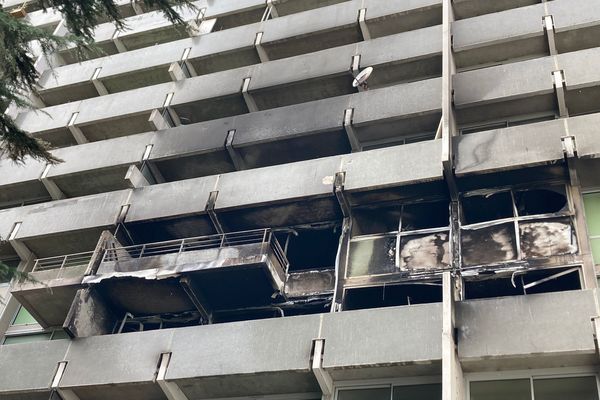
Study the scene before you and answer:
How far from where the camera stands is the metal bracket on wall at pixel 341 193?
16.3 metres

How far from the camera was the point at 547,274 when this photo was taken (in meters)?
14.1

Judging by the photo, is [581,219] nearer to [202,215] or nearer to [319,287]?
[319,287]

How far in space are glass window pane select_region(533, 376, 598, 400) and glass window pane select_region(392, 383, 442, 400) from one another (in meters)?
1.70

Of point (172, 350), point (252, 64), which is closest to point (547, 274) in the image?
point (172, 350)

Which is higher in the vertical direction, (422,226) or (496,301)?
(422,226)

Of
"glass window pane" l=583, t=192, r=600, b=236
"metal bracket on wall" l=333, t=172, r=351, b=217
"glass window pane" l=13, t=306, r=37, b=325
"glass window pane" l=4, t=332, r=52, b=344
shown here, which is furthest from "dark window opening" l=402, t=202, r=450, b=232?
"glass window pane" l=13, t=306, r=37, b=325

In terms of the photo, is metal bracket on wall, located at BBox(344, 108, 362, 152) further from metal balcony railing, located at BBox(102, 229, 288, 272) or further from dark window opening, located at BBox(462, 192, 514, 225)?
dark window opening, located at BBox(462, 192, 514, 225)

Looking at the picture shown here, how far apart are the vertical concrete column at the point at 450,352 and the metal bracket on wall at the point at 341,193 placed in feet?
11.7

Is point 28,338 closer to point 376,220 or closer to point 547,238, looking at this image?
point 376,220

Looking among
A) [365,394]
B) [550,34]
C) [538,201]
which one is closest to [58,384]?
[365,394]

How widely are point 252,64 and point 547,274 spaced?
1345 cm

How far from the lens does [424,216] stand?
16438 millimetres

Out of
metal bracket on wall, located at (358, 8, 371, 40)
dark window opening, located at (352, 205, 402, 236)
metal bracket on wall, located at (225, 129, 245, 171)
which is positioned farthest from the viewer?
metal bracket on wall, located at (358, 8, 371, 40)

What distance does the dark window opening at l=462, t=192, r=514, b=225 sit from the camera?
15805mm
